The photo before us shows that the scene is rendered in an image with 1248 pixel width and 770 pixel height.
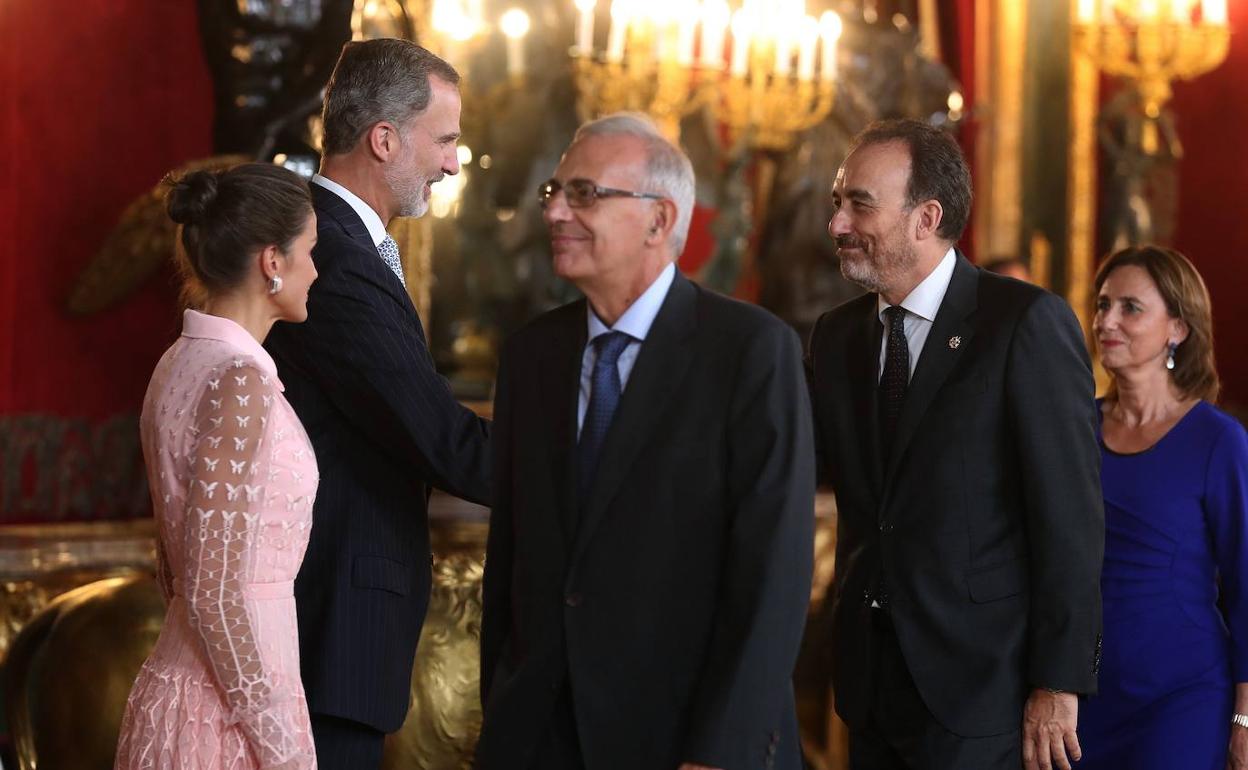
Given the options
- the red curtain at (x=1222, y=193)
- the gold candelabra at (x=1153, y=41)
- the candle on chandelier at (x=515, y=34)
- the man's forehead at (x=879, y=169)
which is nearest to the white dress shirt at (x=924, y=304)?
the man's forehead at (x=879, y=169)

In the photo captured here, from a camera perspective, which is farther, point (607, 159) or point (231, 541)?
point (607, 159)

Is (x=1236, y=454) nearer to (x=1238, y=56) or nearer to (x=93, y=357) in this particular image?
(x=93, y=357)

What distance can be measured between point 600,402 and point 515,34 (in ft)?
16.4

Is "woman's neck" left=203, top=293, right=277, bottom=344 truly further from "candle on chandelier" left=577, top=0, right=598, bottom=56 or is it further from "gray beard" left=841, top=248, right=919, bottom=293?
"candle on chandelier" left=577, top=0, right=598, bottom=56

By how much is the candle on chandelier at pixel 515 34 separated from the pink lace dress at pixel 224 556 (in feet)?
16.1

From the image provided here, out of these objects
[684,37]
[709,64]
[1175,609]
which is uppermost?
[684,37]

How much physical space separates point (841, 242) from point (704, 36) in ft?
10.9

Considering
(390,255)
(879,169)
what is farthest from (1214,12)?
(390,255)

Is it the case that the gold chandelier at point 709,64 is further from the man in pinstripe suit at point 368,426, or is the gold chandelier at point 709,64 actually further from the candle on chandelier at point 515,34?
A: the man in pinstripe suit at point 368,426

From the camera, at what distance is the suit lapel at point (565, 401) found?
7.66ft

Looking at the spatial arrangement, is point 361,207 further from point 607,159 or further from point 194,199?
point 607,159

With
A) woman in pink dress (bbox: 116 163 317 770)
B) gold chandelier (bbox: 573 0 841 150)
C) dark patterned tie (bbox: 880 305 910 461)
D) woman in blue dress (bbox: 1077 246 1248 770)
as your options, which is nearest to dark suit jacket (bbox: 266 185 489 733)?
woman in pink dress (bbox: 116 163 317 770)

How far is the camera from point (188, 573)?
226 cm

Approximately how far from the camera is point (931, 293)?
→ 284 centimetres
